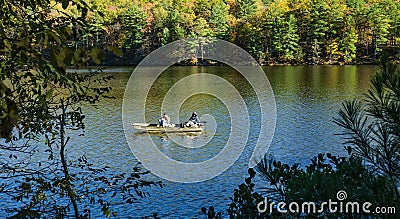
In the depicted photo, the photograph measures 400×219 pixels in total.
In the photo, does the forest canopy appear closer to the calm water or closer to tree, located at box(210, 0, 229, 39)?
tree, located at box(210, 0, 229, 39)

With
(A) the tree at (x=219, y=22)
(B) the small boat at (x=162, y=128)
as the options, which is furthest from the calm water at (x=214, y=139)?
(A) the tree at (x=219, y=22)

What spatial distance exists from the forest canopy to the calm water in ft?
82.1

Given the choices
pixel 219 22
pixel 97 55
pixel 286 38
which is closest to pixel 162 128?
pixel 97 55

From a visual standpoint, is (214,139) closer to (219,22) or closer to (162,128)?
(162,128)

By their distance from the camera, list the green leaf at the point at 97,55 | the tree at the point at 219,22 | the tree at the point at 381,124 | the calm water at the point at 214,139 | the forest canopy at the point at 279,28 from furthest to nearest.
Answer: the tree at the point at 219,22
the forest canopy at the point at 279,28
the calm water at the point at 214,139
the tree at the point at 381,124
the green leaf at the point at 97,55

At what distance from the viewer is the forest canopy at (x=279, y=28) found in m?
56.9

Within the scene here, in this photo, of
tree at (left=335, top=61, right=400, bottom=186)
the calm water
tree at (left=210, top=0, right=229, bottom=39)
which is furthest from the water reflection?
tree at (left=210, top=0, right=229, bottom=39)

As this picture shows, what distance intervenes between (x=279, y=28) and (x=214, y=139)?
140ft

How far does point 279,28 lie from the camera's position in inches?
2293

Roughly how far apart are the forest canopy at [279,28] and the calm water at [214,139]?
82.1 feet

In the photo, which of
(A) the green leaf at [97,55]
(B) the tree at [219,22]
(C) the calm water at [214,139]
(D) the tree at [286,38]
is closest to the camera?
(A) the green leaf at [97,55]

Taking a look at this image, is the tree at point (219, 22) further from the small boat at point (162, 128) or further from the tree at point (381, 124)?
the tree at point (381, 124)

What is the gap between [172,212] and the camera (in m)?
10.3

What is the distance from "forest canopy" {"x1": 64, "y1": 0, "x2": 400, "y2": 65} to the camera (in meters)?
56.9
